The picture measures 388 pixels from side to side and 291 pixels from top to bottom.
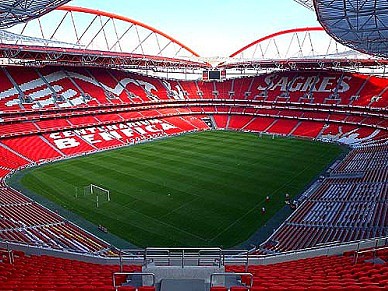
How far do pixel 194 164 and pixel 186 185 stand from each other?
615cm

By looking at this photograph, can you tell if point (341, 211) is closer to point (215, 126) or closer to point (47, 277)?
point (47, 277)

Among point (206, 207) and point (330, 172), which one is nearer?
point (206, 207)

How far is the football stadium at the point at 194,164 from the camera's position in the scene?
10.4 meters

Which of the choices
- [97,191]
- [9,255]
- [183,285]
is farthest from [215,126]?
[183,285]

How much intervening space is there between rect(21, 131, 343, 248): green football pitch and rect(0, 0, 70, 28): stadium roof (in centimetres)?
1210

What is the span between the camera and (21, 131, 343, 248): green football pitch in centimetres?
2050

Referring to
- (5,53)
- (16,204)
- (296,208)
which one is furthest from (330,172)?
(5,53)

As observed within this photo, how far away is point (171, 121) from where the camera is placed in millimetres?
52844

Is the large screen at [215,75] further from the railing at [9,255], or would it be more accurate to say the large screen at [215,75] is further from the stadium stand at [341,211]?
the railing at [9,255]

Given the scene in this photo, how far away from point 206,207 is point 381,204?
34.4 feet

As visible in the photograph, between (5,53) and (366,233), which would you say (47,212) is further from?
(5,53)

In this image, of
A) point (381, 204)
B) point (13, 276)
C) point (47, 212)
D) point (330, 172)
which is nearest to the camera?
point (13, 276)

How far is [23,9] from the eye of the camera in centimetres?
1734

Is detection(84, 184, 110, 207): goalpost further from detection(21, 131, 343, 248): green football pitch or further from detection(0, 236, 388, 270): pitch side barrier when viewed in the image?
detection(0, 236, 388, 270): pitch side barrier
